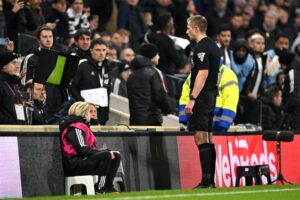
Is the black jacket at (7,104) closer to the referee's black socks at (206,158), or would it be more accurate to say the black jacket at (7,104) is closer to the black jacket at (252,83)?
the referee's black socks at (206,158)

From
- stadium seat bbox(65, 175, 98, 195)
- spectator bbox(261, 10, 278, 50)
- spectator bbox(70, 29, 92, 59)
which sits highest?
spectator bbox(261, 10, 278, 50)

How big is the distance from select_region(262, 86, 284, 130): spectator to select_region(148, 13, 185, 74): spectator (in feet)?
5.73

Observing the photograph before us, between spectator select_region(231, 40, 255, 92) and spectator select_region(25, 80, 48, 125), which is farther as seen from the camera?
spectator select_region(231, 40, 255, 92)

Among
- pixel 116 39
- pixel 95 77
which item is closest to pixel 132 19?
pixel 116 39

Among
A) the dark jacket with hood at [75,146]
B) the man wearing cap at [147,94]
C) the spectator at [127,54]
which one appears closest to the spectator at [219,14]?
the spectator at [127,54]

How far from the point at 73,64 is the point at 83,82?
1433mm

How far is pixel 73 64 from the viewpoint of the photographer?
1480 cm

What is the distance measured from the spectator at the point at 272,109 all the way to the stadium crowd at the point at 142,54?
2cm

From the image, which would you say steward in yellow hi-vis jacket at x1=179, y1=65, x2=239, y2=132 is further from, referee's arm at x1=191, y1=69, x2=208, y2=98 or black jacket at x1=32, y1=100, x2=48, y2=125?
black jacket at x1=32, y1=100, x2=48, y2=125

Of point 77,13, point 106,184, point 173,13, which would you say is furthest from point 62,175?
point 173,13

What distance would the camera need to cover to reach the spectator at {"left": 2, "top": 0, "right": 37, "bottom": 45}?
17312mm

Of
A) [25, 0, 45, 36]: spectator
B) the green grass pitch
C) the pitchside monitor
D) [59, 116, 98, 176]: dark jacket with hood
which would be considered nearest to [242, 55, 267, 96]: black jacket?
[25, 0, 45, 36]: spectator

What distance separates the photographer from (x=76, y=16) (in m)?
20.0

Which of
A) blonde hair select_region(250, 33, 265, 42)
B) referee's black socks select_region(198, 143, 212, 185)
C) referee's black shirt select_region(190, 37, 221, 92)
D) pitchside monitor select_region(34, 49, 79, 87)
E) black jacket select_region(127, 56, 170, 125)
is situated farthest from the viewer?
blonde hair select_region(250, 33, 265, 42)
